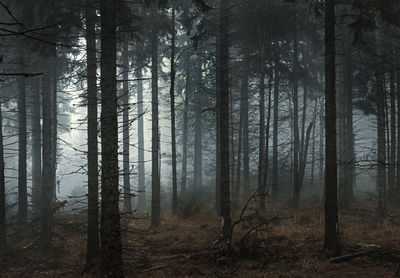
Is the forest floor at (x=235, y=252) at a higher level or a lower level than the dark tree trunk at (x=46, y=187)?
lower

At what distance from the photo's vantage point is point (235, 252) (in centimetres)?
880

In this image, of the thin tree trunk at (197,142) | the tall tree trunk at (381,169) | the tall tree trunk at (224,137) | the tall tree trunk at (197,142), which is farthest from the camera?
the tall tree trunk at (197,142)

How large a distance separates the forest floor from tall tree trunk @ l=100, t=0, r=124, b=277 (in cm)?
33

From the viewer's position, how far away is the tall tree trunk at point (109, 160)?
6.38m

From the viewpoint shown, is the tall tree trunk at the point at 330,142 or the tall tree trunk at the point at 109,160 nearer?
the tall tree trunk at the point at 109,160

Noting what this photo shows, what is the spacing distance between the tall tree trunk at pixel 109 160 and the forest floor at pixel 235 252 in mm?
333

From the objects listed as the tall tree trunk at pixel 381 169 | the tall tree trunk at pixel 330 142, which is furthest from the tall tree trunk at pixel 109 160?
the tall tree trunk at pixel 381 169

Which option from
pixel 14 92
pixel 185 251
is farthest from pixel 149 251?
pixel 14 92

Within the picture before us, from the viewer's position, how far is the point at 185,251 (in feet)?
33.6

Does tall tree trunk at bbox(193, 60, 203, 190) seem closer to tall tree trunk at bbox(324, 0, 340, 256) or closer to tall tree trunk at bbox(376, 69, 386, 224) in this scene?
tall tree trunk at bbox(376, 69, 386, 224)

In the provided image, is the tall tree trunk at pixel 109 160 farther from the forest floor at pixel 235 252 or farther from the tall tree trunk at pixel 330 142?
the tall tree trunk at pixel 330 142

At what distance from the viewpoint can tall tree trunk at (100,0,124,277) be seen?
6379 millimetres

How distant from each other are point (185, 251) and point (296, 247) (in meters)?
3.61

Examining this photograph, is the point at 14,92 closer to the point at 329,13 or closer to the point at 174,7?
the point at 174,7
